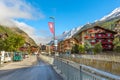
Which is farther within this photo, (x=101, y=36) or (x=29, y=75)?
(x=101, y=36)

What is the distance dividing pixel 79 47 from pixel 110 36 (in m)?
15.4

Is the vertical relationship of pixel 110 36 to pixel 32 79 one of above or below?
above

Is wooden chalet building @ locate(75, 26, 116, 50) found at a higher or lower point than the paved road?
higher

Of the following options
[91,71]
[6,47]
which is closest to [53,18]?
[91,71]

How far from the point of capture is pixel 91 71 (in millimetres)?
8719

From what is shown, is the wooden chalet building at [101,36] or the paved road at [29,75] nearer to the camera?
the paved road at [29,75]

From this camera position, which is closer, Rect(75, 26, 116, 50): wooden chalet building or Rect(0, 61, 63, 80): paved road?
Rect(0, 61, 63, 80): paved road

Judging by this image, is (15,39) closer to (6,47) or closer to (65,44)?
(6,47)

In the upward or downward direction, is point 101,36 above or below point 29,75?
above

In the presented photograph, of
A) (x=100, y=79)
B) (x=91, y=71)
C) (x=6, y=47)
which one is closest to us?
(x=100, y=79)

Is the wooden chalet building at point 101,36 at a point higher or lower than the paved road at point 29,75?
higher

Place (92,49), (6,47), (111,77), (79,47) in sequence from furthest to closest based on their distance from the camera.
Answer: (79,47) < (92,49) < (6,47) < (111,77)

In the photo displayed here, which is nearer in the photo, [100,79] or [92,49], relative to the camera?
[100,79]

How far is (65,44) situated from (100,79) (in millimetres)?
159739
